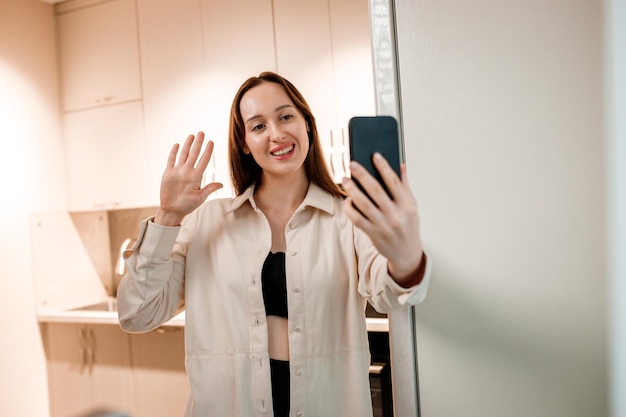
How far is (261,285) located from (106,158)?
2.10 m

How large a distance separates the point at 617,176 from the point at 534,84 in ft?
0.50

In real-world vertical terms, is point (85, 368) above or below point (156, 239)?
below

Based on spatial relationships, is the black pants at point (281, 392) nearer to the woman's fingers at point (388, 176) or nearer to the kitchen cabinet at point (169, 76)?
the woman's fingers at point (388, 176)

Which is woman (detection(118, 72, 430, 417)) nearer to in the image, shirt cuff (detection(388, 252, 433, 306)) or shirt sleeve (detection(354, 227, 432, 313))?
shirt sleeve (detection(354, 227, 432, 313))

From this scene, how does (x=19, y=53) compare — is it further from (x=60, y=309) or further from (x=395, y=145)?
(x=395, y=145)

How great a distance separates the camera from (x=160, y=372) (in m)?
2.70

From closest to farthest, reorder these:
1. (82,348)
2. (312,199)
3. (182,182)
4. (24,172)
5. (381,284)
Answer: (381,284), (182,182), (312,199), (24,172), (82,348)

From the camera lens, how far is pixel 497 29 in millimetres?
634

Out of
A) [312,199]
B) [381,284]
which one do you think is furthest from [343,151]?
[381,284]

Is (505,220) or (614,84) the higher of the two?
(614,84)

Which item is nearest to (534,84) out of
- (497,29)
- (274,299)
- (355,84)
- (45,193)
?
(497,29)

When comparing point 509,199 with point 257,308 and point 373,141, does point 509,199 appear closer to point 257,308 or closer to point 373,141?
point 373,141

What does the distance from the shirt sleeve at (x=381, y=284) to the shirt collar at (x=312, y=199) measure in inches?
3.8

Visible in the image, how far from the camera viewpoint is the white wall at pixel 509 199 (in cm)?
61
